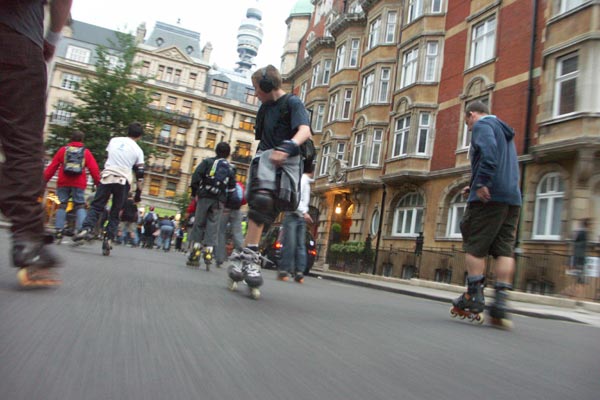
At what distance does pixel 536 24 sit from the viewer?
16844 millimetres

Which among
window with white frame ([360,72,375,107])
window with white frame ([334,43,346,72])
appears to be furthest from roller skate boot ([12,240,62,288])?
window with white frame ([334,43,346,72])

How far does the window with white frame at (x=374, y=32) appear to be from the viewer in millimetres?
26395

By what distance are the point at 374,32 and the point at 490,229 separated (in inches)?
965

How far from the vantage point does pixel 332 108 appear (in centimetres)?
3062

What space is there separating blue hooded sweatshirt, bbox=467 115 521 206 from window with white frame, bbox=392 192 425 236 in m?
16.8

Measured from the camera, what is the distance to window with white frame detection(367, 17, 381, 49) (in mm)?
26395

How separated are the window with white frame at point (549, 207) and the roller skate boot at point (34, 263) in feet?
47.9

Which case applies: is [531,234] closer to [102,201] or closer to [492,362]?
[102,201]

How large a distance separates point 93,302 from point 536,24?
1790 cm

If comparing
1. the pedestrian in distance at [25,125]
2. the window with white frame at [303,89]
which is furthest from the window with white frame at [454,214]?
the window with white frame at [303,89]

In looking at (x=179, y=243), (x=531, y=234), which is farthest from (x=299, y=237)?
(x=179, y=243)

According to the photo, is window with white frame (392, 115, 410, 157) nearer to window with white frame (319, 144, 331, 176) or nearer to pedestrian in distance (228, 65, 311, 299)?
window with white frame (319, 144, 331, 176)

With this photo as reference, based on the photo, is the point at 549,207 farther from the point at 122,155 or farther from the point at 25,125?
the point at 25,125

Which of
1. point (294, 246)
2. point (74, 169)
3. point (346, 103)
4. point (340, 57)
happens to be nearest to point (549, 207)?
point (294, 246)
